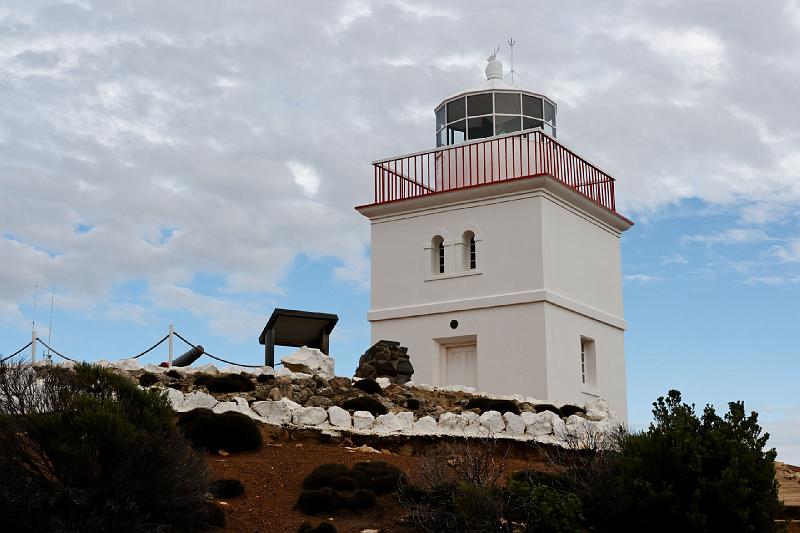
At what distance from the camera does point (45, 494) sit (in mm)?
13531

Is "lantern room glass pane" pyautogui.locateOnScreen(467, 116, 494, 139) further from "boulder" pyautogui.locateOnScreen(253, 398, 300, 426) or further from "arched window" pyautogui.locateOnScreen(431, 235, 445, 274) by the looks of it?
"boulder" pyautogui.locateOnScreen(253, 398, 300, 426)

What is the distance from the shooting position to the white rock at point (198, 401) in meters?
19.1

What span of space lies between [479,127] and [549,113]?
1921 mm

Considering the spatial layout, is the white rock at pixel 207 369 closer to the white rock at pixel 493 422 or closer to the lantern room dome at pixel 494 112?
the white rock at pixel 493 422

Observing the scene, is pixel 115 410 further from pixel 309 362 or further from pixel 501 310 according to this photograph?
pixel 501 310

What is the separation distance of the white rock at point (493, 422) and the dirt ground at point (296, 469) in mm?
416

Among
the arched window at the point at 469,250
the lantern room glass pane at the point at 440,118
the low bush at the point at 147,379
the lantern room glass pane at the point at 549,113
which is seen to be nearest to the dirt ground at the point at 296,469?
the low bush at the point at 147,379

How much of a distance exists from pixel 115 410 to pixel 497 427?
840cm

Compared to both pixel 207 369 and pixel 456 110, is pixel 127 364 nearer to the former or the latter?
pixel 207 369

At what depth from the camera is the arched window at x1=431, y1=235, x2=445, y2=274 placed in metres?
27.6

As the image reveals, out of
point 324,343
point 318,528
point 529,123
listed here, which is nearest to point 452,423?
point 324,343

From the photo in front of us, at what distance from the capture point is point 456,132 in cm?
2950

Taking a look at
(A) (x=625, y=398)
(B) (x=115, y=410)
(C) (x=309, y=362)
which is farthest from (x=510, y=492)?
(A) (x=625, y=398)

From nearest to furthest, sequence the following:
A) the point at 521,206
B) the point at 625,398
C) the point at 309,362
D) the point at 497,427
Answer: the point at 497,427 < the point at 309,362 < the point at 521,206 < the point at 625,398
